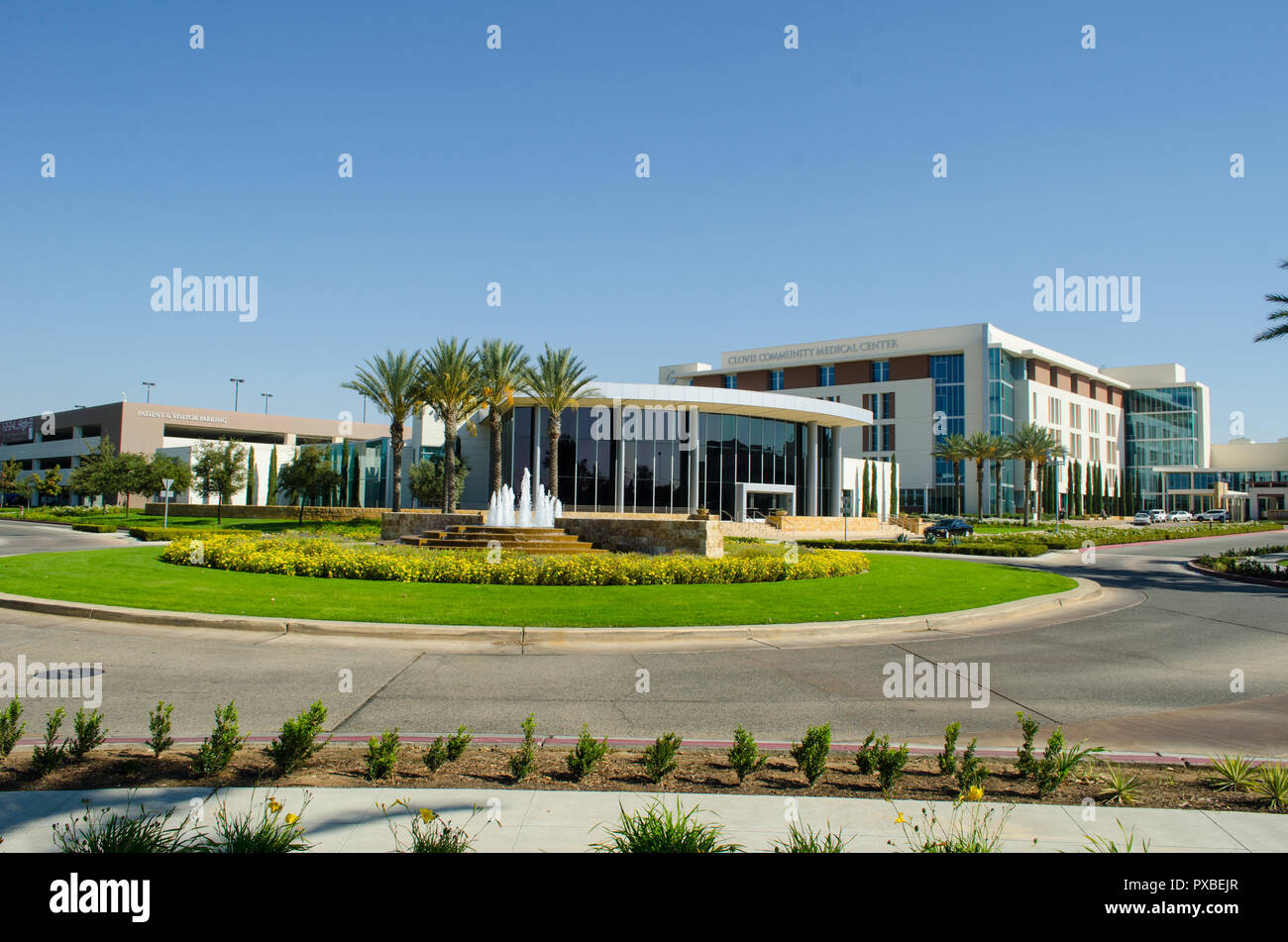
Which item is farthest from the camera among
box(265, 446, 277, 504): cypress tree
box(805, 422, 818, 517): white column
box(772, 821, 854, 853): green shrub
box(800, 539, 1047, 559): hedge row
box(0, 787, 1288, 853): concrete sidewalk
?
box(265, 446, 277, 504): cypress tree

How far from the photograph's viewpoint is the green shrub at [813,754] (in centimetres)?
560

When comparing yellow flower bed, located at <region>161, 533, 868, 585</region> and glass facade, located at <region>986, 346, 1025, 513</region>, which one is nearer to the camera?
yellow flower bed, located at <region>161, 533, 868, 585</region>

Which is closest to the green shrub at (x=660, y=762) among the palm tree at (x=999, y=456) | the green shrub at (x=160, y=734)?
the green shrub at (x=160, y=734)

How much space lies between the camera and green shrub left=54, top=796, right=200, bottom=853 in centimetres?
406

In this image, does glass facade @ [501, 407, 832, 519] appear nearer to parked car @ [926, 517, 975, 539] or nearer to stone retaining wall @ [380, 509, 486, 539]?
parked car @ [926, 517, 975, 539]

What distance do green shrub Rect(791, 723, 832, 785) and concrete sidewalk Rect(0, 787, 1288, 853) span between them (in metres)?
0.27

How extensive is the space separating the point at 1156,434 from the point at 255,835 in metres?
132

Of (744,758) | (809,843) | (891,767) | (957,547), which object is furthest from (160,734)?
(957,547)

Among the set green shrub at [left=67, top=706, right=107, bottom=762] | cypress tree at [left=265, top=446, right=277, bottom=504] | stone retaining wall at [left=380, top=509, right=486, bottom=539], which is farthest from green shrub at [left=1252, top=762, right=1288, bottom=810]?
→ cypress tree at [left=265, top=446, right=277, bottom=504]

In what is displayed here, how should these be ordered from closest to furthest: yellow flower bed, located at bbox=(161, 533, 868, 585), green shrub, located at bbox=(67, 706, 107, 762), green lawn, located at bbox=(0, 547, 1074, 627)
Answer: green shrub, located at bbox=(67, 706, 107, 762), green lawn, located at bbox=(0, 547, 1074, 627), yellow flower bed, located at bbox=(161, 533, 868, 585)

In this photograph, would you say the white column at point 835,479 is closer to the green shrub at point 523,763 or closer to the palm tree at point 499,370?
the palm tree at point 499,370

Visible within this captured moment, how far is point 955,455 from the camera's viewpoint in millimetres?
75312

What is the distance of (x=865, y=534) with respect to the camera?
51000mm
